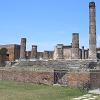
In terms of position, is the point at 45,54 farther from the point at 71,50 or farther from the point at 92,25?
the point at 92,25

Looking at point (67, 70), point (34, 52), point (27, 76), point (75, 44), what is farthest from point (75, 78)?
point (34, 52)

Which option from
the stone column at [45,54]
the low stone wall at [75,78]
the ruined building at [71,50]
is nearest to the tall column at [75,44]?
the ruined building at [71,50]

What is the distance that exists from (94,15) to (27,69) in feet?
25.3

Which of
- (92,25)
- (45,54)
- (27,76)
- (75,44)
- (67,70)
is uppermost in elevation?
(92,25)

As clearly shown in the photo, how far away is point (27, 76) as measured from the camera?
2334 cm

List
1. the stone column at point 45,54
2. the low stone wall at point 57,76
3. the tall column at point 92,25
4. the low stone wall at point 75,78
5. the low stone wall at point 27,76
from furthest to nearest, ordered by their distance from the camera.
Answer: the stone column at point 45,54 < the tall column at point 92,25 < the low stone wall at point 27,76 < the low stone wall at point 57,76 < the low stone wall at point 75,78

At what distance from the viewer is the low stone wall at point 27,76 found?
21781 millimetres

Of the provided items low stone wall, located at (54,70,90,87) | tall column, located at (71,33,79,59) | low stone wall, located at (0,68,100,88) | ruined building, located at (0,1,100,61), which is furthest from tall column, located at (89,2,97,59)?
low stone wall, located at (54,70,90,87)

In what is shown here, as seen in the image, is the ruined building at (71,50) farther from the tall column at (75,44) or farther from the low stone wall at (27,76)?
the low stone wall at (27,76)

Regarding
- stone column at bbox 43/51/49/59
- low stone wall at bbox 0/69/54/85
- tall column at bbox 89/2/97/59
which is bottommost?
low stone wall at bbox 0/69/54/85

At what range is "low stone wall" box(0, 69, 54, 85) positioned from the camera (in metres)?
21.8

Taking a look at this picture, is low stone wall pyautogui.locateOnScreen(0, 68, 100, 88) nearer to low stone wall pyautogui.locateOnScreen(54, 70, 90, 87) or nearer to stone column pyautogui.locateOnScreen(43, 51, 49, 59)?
low stone wall pyautogui.locateOnScreen(54, 70, 90, 87)

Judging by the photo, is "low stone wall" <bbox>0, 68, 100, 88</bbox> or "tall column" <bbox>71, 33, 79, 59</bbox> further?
"tall column" <bbox>71, 33, 79, 59</bbox>

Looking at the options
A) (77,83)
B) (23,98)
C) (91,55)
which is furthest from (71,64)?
(23,98)
